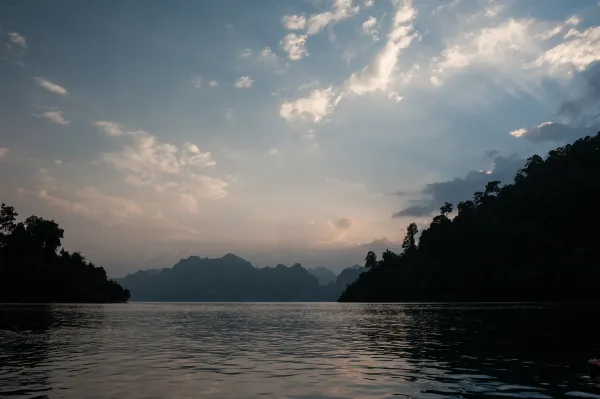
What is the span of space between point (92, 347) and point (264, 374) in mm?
23629

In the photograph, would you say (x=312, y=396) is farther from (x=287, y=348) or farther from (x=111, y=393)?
(x=287, y=348)

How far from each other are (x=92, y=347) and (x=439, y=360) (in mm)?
31976

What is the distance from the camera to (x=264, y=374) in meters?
31.3

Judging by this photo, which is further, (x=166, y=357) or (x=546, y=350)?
(x=546, y=350)

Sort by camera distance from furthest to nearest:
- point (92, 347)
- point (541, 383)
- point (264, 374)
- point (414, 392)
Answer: point (92, 347) → point (264, 374) → point (541, 383) → point (414, 392)

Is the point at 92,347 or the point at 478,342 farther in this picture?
the point at 478,342

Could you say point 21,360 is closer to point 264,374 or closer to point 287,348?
point 264,374

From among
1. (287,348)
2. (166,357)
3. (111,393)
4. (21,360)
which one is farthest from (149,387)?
(287,348)

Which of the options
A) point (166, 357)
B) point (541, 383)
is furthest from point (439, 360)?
point (166, 357)

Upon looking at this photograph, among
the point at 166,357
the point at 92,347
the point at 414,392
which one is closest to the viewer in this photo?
the point at 414,392

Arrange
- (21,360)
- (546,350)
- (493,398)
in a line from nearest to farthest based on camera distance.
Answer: (493,398) → (21,360) → (546,350)

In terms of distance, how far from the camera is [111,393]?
25016mm

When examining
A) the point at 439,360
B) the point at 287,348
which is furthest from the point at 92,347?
the point at 439,360

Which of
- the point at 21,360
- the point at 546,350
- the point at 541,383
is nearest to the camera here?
the point at 541,383
